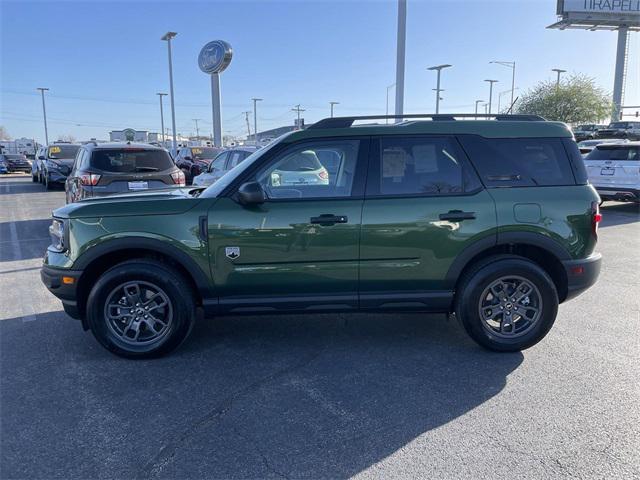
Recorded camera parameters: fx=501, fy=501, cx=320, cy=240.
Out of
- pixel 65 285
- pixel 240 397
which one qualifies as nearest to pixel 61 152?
pixel 65 285

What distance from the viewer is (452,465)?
9.07 ft

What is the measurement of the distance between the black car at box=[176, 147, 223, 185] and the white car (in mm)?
12853

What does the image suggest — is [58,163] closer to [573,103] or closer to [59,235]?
[59,235]

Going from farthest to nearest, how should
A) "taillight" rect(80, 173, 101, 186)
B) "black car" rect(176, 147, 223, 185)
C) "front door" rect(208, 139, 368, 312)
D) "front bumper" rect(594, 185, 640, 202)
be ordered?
"black car" rect(176, 147, 223, 185) < "front bumper" rect(594, 185, 640, 202) < "taillight" rect(80, 173, 101, 186) < "front door" rect(208, 139, 368, 312)

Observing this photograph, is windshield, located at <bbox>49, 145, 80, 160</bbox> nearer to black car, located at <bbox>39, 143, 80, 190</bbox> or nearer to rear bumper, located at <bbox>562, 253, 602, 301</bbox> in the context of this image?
black car, located at <bbox>39, 143, 80, 190</bbox>

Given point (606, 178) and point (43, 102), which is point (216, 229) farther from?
point (43, 102)

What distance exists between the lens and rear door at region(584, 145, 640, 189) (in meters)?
12.0

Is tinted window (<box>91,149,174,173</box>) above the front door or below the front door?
above

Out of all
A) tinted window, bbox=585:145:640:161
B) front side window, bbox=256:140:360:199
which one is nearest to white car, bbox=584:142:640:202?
tinted window, bbox=585:145:640:161

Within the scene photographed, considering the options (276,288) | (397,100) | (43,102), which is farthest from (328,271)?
(43,102)

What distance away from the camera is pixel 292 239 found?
3998 millimetres

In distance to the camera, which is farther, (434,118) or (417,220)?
(434,118)

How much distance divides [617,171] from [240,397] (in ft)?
39.3

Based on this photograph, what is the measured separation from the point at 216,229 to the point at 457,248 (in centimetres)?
196
